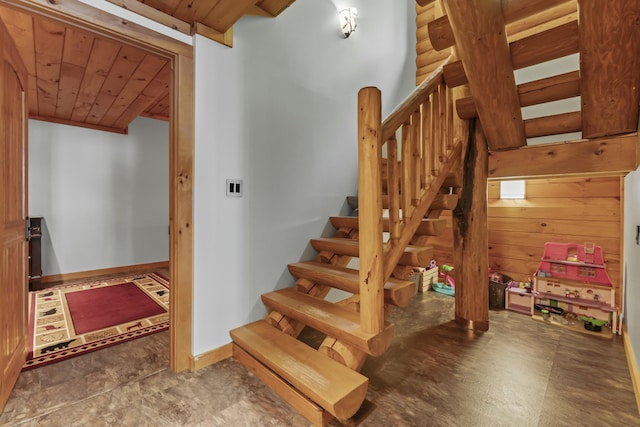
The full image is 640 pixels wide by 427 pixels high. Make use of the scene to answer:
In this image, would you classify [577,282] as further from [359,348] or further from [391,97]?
[391,97]

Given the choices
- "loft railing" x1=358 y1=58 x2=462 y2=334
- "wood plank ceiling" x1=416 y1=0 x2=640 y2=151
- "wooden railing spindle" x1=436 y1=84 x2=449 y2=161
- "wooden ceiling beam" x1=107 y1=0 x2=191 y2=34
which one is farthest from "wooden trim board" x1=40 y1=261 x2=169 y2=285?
"wood plank ceiling" x1=416 y1=0 x2=640 y2=151

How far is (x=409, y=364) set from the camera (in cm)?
186

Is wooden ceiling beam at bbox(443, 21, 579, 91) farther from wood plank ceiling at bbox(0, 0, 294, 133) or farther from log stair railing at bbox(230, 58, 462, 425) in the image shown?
wood plank ceiling at bbox(0, 0, 294, 133)

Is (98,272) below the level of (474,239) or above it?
below

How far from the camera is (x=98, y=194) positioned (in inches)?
161

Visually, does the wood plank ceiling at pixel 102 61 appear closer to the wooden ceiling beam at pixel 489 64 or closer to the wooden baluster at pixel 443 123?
the wooden ceiling beam at pixel 489 64

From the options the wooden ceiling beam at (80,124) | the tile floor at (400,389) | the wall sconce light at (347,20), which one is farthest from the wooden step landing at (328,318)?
the wooden ceiling beam at (80,124)

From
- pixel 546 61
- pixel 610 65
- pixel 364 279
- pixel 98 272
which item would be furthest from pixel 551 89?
pixel 98 272

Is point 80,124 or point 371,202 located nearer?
point 371,202

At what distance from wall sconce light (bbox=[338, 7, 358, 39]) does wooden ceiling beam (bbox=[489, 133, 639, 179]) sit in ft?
5.91

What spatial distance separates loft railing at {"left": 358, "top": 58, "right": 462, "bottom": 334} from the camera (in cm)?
144

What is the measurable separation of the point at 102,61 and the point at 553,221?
14.4ft

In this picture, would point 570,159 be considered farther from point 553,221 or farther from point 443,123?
point 553,221

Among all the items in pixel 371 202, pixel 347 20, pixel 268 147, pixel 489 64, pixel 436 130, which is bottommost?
pixel 371 202
